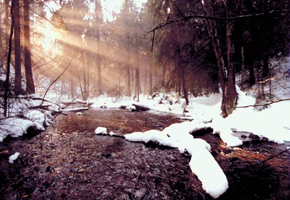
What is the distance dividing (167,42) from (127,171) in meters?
12.6

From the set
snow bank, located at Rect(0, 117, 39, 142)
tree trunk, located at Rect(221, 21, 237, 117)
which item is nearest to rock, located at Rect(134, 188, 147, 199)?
snow bank, located at Rect(0, 117, 39, 142)

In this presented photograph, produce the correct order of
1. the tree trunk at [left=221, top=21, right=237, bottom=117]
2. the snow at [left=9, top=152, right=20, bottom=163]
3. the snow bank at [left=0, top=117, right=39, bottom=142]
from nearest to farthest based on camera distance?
the snow at [left=9, top=152, right=20, bottom=163] < the snow bank at [left=0, top=117, right=39, bottom=142] < the tree trunk at [left=221, top=21, right=237, bottom=117]

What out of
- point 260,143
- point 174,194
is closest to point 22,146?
point 174,194

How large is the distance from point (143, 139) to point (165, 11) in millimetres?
10693

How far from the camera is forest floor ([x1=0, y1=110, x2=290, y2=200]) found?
299 cm

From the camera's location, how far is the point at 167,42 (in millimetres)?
14062

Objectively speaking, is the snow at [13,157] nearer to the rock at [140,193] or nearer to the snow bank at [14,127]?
the snow bank at [14,127]

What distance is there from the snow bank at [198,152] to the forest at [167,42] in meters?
2.70

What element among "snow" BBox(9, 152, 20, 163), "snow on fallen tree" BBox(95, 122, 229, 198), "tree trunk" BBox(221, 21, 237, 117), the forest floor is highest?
"tree trunk" BBox(221, 21, 237, 117)

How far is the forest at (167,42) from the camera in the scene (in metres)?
3.10

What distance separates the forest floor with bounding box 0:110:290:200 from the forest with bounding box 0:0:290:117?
1.71 m

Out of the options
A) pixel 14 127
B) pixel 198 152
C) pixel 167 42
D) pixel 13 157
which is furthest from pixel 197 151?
pixel 167 42

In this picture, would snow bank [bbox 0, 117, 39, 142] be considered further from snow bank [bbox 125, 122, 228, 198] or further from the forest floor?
snow bank [bbox 125, 122, 228, 198]

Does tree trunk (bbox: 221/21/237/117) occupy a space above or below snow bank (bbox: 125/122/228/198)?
above
